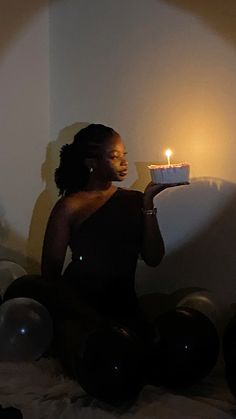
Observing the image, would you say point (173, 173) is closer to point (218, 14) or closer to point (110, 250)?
point (110, 250)

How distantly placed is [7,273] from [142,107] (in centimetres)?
62

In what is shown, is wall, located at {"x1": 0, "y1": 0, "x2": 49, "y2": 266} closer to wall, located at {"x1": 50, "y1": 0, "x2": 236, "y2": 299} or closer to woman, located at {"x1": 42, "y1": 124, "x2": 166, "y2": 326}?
wall, located at {"x1": 50, "y1": 0, "x2": 236, "y2": 299}

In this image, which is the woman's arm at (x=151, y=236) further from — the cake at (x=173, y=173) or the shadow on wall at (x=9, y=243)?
the shadow on wall at (x=9, y=243)

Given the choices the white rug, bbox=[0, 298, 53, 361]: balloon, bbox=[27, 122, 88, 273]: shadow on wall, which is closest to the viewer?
the white rug

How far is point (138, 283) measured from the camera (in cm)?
176

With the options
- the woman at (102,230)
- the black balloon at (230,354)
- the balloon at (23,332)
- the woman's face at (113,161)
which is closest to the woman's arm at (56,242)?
the woman at (102,230)

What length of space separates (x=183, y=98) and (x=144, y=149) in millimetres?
185

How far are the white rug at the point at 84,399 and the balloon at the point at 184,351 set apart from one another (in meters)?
Result: 0.04

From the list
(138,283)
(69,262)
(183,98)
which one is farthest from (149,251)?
(183,98)

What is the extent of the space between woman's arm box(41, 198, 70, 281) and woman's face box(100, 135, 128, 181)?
0.52 feet

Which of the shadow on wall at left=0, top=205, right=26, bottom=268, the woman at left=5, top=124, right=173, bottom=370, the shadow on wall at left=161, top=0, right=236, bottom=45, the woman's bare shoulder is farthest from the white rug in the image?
the shadow on wall at left=161, top=0, right=236, bottom=45

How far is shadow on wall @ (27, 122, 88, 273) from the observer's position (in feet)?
6.30

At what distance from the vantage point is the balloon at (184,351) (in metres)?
1.30

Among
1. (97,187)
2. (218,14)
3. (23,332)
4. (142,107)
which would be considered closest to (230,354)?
(23,332)
